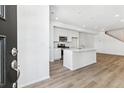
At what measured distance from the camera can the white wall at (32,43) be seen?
2.67 m

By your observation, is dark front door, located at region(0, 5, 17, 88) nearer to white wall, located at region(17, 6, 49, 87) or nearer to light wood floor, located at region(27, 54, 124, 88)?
white wall, located at region(17, 6, 49, 87)

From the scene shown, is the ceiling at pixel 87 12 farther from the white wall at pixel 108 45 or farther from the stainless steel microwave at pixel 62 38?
the white wall at pixel 108 45

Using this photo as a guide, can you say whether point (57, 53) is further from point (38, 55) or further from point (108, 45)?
point (108, 45)

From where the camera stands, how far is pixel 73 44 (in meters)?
9.53

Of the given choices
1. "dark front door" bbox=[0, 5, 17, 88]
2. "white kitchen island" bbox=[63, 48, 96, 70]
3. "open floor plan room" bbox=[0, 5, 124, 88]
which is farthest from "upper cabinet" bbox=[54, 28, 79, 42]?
"dark front door" bbox=[0, 5, 17, 88]

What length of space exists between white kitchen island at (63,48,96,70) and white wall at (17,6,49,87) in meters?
1.43

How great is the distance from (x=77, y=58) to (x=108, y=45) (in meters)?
7.56

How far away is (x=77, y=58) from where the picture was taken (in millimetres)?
4594

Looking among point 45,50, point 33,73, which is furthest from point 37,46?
point 33,73

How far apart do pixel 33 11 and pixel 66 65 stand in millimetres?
2900

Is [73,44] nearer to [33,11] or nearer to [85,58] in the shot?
[85,58]

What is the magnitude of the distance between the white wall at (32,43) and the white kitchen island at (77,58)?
1.43 metres

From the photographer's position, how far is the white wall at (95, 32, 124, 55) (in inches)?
391

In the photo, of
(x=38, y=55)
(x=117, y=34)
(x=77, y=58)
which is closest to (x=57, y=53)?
(x=77, y=58)
